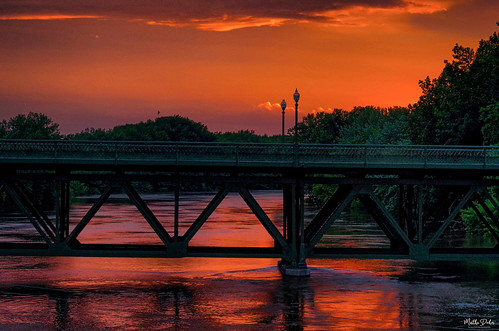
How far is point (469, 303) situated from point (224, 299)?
33.7 feet

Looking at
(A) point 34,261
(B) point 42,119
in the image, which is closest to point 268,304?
(A) point 34,261

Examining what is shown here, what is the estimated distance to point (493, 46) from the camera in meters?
67.9

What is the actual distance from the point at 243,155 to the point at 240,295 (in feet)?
20.9

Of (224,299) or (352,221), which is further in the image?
(352,221)

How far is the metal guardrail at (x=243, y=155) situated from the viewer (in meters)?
37.5

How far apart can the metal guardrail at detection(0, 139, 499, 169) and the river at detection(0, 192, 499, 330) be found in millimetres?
5768

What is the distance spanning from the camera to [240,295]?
36.3m

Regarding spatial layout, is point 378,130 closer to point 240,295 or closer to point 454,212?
point 454,212

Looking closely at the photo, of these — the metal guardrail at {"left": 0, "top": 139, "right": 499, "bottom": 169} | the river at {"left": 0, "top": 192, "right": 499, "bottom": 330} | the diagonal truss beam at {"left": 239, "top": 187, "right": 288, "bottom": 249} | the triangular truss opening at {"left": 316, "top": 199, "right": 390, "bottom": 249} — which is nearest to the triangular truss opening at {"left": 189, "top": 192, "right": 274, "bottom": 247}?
the triangular truss opening at {"left": 316, "top": 199, "right": 390, "bottom": 249}

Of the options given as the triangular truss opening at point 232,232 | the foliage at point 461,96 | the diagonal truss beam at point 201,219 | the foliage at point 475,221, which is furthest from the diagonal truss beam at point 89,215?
the foliage at point 461,96

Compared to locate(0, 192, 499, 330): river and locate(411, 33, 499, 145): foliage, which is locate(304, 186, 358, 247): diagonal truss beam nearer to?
locate(0, 192, 499, 330): river

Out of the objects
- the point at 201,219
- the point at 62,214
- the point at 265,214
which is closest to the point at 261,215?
the point at 265,214

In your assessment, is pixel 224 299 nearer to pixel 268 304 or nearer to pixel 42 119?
pixel 268 304

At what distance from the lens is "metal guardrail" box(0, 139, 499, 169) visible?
37531mm
